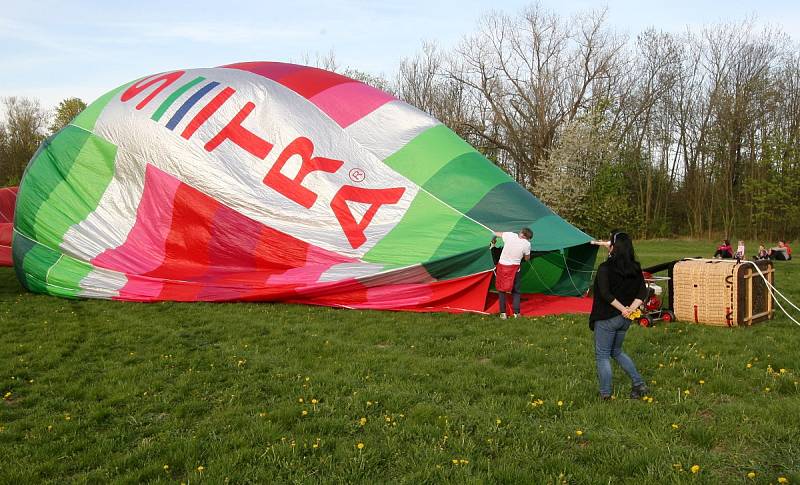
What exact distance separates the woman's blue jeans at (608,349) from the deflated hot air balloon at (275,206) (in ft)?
12.3

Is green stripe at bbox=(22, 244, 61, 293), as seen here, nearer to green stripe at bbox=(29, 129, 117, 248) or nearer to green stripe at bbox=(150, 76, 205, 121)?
green stripe at bbox=(29, 129, 117, 248)

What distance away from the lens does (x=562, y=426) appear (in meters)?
4.12

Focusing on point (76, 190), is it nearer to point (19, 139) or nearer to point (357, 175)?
point (357, 175)

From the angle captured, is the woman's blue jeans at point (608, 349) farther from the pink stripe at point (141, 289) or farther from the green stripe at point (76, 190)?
the green stripe at point (76, 190)

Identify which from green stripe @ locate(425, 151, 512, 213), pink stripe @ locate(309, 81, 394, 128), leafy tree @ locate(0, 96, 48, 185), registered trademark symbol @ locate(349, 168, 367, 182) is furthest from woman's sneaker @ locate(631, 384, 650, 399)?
leafy tree @ locate(0, 96, 48, 185)

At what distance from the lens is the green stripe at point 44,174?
10602mm

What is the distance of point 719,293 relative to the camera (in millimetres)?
7324

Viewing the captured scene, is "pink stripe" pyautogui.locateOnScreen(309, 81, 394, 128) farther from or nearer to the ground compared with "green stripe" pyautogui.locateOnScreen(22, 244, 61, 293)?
farther from the ground

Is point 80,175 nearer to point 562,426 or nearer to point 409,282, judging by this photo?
point 409,282

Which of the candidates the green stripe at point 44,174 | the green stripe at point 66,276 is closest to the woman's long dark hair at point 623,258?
the green stripe at point 66,276

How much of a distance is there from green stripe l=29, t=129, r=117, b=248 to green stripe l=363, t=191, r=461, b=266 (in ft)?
15.3

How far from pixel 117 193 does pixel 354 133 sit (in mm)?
3884

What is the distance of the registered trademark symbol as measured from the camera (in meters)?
9.41

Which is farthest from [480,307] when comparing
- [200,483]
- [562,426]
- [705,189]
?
[705,189]
